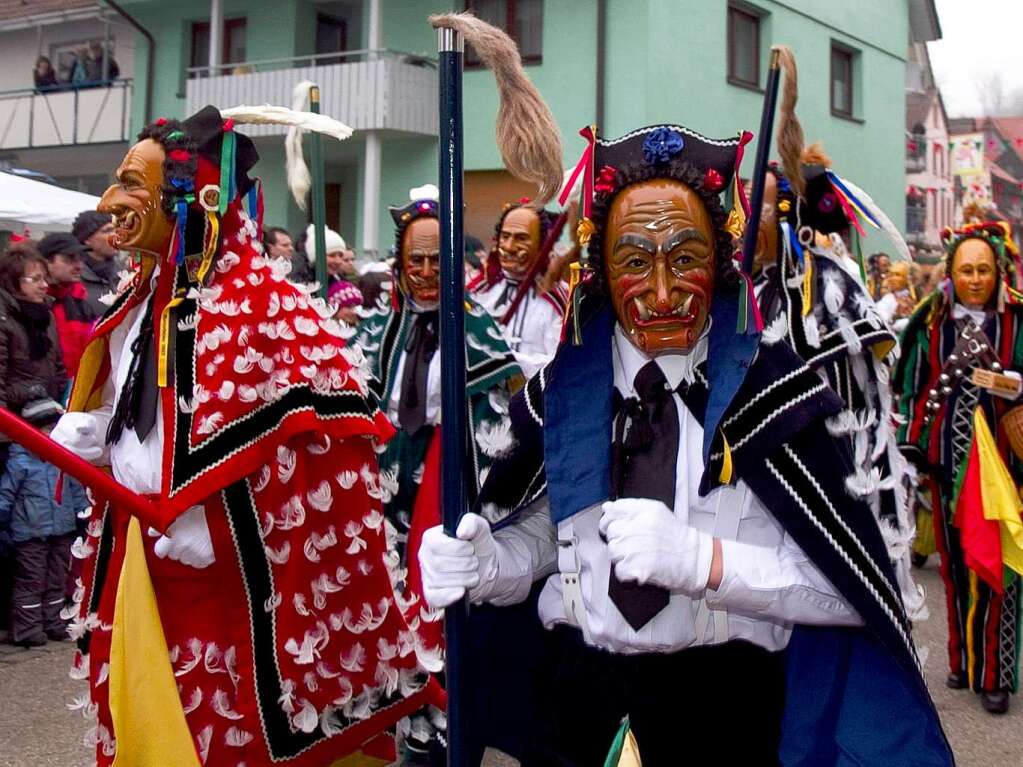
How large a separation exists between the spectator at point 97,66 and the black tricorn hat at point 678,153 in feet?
67.7

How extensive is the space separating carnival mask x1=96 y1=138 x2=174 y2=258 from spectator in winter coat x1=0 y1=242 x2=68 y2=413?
9.06 feet

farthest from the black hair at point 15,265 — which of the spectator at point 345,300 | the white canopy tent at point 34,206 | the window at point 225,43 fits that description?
the window at point 225,43

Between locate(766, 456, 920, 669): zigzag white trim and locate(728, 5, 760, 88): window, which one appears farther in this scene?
locate(728, 5, 760, 88): window

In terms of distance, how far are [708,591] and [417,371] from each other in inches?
120

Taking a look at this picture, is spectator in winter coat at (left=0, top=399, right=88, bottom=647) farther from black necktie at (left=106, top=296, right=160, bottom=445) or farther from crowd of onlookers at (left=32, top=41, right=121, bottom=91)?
crowd of onlookers at (left=32, top=41, right=121, bottom=91)

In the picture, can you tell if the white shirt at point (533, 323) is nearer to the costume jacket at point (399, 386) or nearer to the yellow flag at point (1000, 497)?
the costume jacket at point (399, 386)

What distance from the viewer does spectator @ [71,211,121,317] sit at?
7.15m

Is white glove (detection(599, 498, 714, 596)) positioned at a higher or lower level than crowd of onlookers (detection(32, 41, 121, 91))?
lower

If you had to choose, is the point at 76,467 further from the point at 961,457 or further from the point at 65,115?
the point at 65,115

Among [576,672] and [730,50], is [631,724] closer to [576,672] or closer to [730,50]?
[576,672]

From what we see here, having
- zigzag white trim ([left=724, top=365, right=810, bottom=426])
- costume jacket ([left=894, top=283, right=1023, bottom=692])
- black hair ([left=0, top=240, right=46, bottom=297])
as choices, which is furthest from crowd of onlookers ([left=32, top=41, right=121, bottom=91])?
zigzag white trim ([left=724, top=365, right=810, bottom=426])

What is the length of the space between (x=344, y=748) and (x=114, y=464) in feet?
3.51

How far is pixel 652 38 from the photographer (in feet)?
52.5

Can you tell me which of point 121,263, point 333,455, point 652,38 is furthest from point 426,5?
point 333,455
